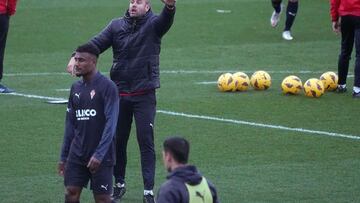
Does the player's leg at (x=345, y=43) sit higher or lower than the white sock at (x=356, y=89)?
higher

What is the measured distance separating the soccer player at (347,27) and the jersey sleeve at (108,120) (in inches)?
336

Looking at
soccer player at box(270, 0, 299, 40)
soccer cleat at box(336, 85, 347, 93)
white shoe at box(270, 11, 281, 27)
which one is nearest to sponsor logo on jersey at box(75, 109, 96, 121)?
soccer cleat at box(336, 85, 347, 93)

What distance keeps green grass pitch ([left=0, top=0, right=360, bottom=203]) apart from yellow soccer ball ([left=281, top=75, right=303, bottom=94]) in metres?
0.14

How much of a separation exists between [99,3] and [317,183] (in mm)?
19763

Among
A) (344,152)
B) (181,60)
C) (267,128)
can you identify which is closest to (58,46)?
(181,60)

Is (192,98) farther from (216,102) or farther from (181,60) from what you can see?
(181,60)

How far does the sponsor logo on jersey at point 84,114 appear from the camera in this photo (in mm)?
10234

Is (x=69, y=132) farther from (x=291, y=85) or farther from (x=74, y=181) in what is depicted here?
(x=291, y=85)

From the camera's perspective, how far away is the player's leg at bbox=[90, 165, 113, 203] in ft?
33.7

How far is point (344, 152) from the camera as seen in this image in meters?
14.5

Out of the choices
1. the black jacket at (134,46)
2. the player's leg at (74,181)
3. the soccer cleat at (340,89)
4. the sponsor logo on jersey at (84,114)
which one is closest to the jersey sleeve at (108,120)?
the sponsor logo on jersey at (84,114)

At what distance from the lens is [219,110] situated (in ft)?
57.1

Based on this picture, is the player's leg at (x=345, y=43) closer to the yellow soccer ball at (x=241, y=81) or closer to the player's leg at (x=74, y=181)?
the yellow soccer ball at (x=241, y=81)

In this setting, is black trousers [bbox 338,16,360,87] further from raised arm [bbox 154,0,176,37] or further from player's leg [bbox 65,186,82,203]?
player's leg [bbox 65,186,82,203]
